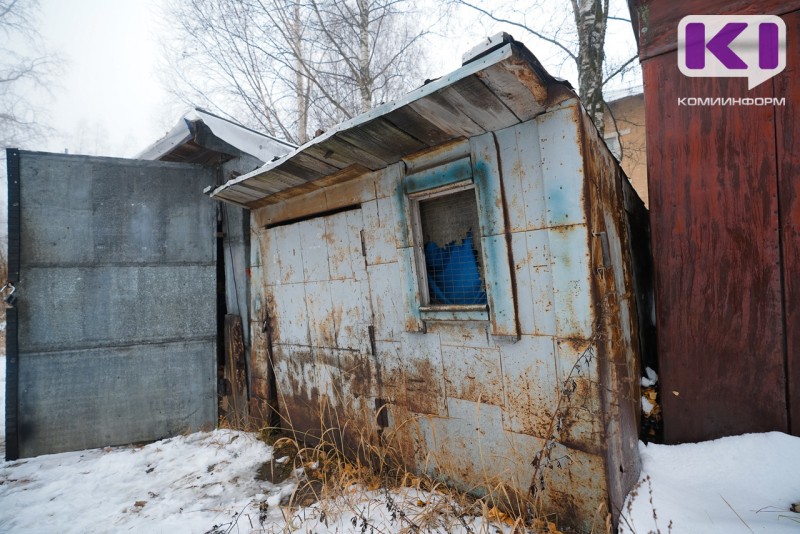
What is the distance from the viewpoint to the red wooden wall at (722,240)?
8.34ft

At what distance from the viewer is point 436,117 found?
98.9 inches

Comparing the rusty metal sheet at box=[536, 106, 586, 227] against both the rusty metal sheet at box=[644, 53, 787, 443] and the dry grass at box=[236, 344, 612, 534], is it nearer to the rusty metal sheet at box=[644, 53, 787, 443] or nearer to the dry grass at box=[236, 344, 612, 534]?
the dry grass at box=[236, 344, 612, 534]

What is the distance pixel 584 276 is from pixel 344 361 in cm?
245

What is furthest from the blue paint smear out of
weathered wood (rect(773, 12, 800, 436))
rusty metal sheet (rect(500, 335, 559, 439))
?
weathered wood (rect(773, 12, 800, 436))

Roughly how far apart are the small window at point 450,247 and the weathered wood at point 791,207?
6.87 ft

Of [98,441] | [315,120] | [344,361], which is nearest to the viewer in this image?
[344,361]

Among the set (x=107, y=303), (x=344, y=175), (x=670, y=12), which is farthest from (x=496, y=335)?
(x=107, y=303)

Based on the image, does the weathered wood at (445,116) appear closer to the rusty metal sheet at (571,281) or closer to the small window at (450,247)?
the small window at (450,247)

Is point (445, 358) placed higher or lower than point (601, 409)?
higher

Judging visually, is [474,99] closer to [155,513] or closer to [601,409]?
[601,409]

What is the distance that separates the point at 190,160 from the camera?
538cm

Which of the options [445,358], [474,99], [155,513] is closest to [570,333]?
[445,358]

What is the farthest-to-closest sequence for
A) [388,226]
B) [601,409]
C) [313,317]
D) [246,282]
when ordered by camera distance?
[246,282] → [313,317] → [388,226] → [601,409]

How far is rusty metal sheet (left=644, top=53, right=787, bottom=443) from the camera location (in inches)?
102
